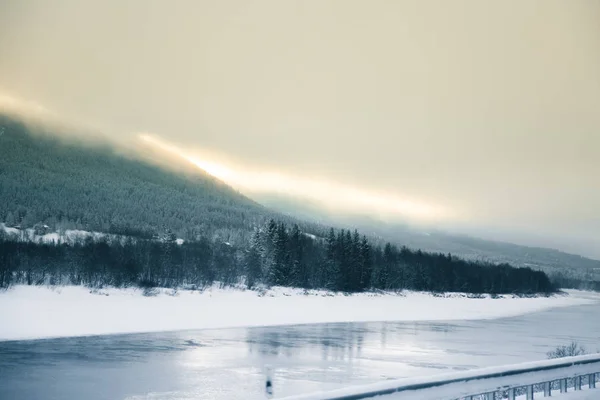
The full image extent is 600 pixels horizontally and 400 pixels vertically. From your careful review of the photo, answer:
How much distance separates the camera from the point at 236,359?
2252cm

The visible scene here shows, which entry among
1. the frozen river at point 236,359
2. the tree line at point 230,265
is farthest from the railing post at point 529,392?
the tree line at point 230,265

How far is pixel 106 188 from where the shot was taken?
177 metres

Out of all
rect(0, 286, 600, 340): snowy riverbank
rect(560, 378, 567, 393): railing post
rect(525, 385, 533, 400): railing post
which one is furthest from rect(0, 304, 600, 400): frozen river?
rect(525, 385, 533, 400): railing post

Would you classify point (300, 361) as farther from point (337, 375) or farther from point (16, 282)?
point (16, 282)

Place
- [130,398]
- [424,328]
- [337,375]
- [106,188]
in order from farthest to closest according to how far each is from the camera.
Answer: [106,188], [424,328], [337,375], [130,398]

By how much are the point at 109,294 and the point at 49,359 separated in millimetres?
30734

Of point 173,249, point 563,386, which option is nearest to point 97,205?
point 173,249

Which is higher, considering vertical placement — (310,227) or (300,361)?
(310,227)

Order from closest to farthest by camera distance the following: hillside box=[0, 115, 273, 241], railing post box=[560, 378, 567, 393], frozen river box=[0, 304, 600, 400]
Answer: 1. railing post box=[560, 378, 567, 393]
2. frozen river box=[0, 304, 600, 400]
3. hillside box=[0, 115, 273, 241]

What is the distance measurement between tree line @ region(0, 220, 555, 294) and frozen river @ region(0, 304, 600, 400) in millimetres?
23662

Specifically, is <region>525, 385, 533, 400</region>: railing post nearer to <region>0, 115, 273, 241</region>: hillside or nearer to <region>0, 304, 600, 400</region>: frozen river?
<region>0, 304, 600, 400</region>: frozen river

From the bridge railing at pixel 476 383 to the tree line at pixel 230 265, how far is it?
139 feet

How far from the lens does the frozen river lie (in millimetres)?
16375

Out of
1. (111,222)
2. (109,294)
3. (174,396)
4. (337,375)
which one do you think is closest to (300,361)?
(337,375)
